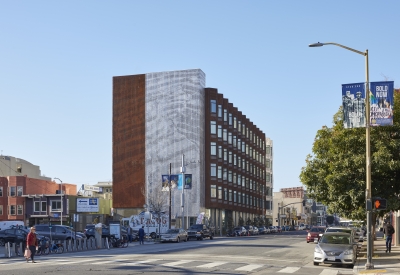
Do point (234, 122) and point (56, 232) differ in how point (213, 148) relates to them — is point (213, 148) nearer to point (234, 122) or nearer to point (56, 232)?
point (234, 122)

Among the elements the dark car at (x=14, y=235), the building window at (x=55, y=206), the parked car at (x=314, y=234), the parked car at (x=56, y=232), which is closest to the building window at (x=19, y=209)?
the building window at (x=55, y=206)

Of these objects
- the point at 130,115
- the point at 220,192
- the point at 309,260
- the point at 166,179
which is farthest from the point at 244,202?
the point at 309,260

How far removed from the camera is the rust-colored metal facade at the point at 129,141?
100688mm

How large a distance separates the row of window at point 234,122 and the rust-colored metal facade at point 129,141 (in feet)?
39.0

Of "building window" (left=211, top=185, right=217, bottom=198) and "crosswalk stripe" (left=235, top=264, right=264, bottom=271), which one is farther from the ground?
"building window" (left=211, top=185, right=217, bottom=198)

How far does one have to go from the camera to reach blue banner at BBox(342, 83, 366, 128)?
2514 cm

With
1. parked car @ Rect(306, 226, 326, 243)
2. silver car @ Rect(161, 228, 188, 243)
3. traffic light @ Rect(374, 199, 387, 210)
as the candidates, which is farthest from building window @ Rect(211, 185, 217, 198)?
traffic light @ Rect(374, 199, 387, 210)

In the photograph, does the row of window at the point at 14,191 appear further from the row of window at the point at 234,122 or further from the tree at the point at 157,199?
the row of window at the point at 234,122

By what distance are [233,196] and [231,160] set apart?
7006mm

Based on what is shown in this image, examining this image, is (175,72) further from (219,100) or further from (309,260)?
(309,260)

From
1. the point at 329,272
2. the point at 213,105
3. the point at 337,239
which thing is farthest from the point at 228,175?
the point at 329,272

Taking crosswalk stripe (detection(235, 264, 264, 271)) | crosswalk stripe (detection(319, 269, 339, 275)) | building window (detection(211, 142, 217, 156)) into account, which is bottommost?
crosswalk stripe (detection(319, 269, 339, 275))

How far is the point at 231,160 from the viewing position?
110 metres

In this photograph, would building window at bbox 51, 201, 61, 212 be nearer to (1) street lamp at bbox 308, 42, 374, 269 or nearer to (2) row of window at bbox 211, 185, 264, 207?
(2) row of window at bbox 211, 185, 264, 207
